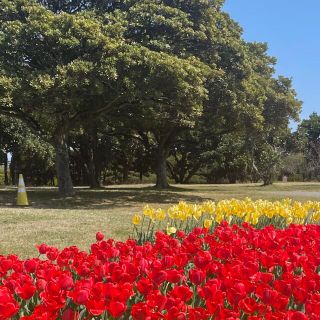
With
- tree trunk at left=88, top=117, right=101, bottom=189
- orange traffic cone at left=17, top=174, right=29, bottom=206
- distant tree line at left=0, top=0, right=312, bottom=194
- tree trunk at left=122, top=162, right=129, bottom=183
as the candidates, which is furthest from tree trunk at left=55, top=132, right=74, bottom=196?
tree trunk at left=122, top=162, right=129, bottom=183

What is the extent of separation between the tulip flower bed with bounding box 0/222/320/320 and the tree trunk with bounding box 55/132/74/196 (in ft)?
52.2

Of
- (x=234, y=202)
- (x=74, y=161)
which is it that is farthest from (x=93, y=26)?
A: (x=74, y=161)

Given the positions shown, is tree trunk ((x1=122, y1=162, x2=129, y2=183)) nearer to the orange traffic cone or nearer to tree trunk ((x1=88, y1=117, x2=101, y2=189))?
tree trunk ((x1=88, y1=117, x2=101, y2=189))

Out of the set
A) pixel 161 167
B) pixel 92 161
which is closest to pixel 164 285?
pixel 161 167

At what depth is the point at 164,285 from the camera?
13.1 feet

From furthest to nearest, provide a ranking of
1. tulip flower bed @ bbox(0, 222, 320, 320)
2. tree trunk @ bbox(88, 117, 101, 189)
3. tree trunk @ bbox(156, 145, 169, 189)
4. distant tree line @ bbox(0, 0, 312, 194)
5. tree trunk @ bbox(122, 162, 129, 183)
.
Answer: tree trunk @ bbox(122, 162, 129, 183)
tree trunk @ bbox(88, 117, 101, 189)
tree trunk @ bbox(156, 145, 169, 189)
distant tree line @ bbox(0, 0, 312, 194)
tulip flower bed @ bbox(0, 222, 320, 320)

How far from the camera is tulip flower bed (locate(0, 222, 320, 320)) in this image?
257cm

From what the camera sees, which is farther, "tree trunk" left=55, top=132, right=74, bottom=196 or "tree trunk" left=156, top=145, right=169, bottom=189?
"tree trunk" left=156, top=145, right=169, bottom=189

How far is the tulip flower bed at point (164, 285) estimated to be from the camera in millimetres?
2574

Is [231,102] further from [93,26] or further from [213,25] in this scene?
[93,26]

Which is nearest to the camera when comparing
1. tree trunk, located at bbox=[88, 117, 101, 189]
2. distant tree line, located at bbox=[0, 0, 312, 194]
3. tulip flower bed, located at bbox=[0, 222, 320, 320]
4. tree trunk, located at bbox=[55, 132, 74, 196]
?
tulip flower bed, located at bbox=[0, 222, 320, 320]

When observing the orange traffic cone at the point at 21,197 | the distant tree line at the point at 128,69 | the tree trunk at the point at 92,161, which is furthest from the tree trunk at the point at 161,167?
the orange traffic cone at the point at 21,197

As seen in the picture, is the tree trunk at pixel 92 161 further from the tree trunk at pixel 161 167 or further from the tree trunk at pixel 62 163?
the tree trunk at pixel 62 163

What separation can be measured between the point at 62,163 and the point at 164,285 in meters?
16.9
